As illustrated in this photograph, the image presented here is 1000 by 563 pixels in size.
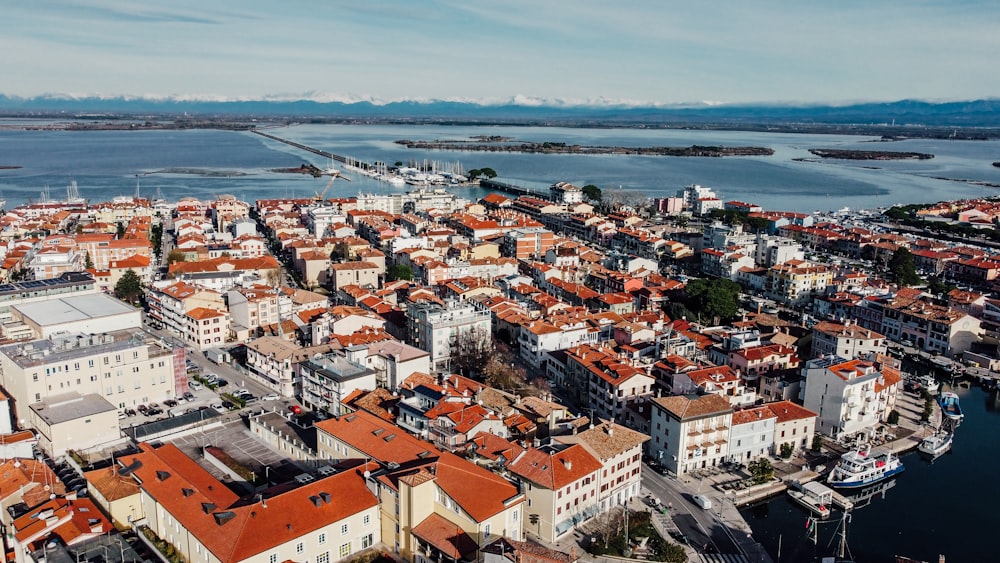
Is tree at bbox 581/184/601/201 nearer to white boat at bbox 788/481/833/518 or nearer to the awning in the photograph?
white boat at bbox 788/481/833/518

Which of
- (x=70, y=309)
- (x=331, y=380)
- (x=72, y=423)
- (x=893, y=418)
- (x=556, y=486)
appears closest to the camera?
(x=556, y=486)

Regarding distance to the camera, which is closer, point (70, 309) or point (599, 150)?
point (70, 309)

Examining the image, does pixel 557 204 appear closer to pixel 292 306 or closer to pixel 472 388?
pixel 292 306

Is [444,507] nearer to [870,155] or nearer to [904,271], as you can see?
[904,271]

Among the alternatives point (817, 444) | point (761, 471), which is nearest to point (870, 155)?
point (817, 444)

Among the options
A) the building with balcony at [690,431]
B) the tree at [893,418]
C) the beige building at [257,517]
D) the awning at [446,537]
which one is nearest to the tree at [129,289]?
the beige building at [257,517]

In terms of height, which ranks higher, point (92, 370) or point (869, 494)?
point (92, 370)

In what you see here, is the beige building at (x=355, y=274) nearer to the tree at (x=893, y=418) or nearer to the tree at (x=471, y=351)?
the tree at (x=471, y=351)
